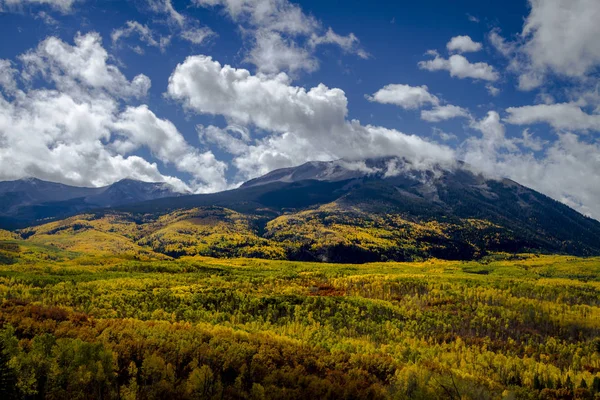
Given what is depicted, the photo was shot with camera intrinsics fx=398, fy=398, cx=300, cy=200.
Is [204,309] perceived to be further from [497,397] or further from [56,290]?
[497,397]

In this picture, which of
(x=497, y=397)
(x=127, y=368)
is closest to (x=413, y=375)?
(x=497, y=397)

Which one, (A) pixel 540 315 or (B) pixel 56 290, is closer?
(B) pixel 56 290

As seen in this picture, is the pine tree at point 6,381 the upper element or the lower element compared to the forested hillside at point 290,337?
upper

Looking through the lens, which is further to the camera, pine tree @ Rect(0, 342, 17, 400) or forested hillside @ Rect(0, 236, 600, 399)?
forested hillside @ Rect(0, 236, 600, 399)

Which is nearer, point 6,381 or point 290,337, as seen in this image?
point 6,381

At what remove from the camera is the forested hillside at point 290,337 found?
152 feet

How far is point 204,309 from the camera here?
97.9 metres

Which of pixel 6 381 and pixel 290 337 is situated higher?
pixel 6 381

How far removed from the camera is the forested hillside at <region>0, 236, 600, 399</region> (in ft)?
152

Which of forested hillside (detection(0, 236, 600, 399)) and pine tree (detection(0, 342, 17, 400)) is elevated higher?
pine tree (detection(0, 342, 17, 400))

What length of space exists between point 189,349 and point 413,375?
3236 centimetres

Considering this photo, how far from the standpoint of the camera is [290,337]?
7956 cm

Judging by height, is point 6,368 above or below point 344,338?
above

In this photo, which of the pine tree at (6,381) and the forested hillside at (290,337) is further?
the forested hillside at (290,337)
